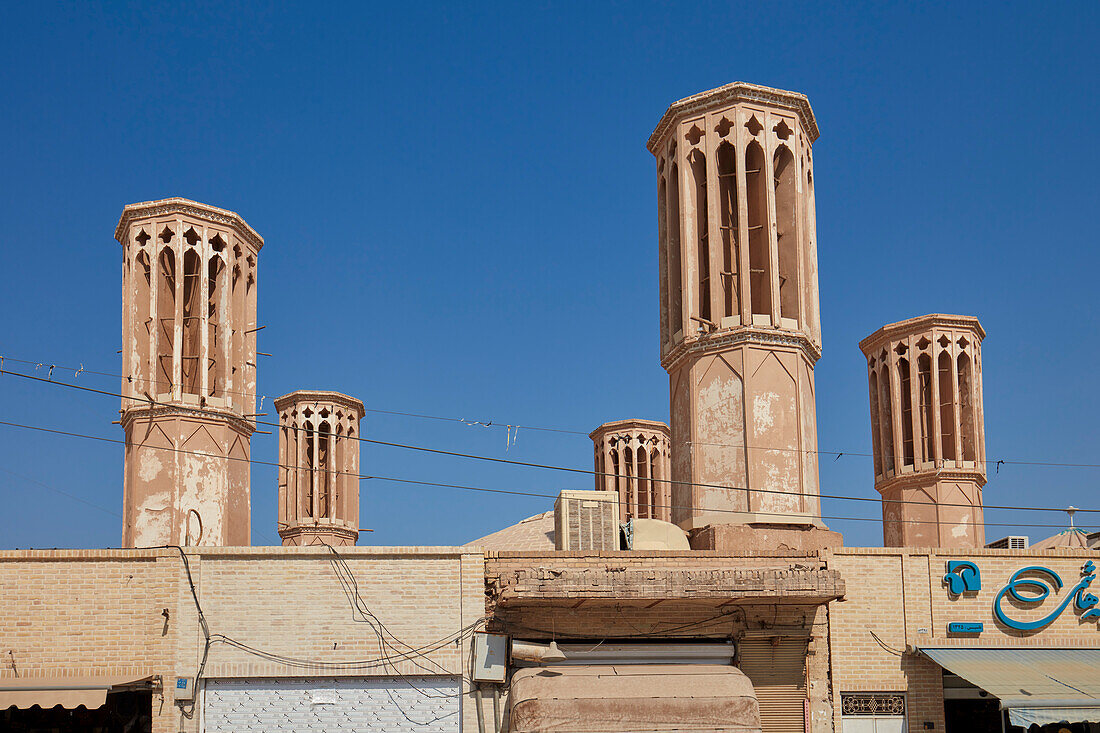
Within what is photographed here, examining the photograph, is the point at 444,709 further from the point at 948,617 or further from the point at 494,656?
the point at 948,617

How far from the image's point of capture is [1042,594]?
17.5 metres

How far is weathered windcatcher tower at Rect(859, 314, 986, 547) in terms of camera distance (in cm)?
3066

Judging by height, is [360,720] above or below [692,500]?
below

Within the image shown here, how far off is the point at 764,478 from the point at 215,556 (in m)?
8.71

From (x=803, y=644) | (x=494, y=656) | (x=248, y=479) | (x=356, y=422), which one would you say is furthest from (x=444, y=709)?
(x=356, y=422)

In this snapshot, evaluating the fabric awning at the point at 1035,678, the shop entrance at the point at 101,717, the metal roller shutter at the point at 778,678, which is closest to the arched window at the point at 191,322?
the shop entrance at the point at 101,717

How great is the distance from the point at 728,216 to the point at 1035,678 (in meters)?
9.12

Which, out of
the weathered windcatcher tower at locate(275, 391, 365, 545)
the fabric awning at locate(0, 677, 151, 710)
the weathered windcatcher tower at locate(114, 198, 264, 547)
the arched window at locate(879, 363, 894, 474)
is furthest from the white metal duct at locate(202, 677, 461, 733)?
the weathered windcatcher tower at locate(275, 391, 365, 545)

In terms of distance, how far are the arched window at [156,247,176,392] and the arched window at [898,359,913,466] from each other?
62.3ft

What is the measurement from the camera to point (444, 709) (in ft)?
52.5

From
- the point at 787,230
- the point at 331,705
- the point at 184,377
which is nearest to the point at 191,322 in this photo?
the point at 184,377

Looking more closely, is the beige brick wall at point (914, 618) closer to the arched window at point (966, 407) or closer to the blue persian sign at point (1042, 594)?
the blue persian sign at point (1042, 594)

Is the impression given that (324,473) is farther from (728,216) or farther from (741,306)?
(741,306)

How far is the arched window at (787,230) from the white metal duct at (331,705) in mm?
9023
